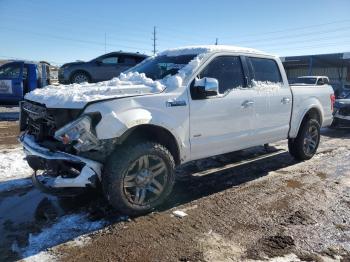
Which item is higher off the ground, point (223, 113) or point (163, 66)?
point (163, 66)

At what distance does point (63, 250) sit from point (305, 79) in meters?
17.9

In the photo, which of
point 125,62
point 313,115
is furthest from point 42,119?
point 125,62

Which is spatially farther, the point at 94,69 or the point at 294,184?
the point at 94,69

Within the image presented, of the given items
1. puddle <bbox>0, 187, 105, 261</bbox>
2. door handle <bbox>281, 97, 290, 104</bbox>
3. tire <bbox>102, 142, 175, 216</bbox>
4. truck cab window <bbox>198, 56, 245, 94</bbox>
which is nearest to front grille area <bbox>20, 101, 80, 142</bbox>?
tire <bbox>102, 142, 175, 216</bbox>

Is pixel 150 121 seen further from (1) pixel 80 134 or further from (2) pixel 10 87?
(2) pixel 10 87

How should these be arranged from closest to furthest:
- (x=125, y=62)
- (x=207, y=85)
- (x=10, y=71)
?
(x=207, y=85)
(x=10, y=71)
(x=125, y=62)

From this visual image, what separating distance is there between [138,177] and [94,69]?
11.3m

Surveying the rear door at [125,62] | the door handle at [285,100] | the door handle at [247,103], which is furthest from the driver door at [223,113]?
the rear door at [125,62]

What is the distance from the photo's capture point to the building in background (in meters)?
30.2

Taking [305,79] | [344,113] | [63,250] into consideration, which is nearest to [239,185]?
[63,250]

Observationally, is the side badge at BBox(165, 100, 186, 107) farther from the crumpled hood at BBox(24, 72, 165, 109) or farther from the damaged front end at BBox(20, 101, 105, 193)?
the damaged front end at BBox(20, 101, 105, 193)

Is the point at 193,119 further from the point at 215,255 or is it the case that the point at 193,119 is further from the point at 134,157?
the point at 215,255

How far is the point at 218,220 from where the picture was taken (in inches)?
172

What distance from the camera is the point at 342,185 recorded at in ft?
19.0
